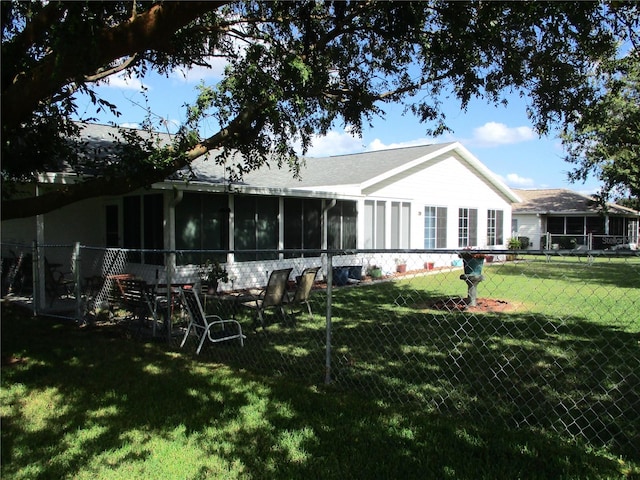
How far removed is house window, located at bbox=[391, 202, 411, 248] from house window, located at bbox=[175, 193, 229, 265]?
24.0ft

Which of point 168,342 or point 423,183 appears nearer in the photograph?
point 168,342

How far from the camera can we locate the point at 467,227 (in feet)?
71.8

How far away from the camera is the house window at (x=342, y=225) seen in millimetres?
15508

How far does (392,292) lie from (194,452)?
927cm

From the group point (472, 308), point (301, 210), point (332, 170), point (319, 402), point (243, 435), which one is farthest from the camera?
point (332, 170)

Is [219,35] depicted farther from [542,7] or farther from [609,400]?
[609,400]

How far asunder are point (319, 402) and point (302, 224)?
10196 millimetres

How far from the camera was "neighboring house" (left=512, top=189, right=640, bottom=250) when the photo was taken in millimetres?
32434

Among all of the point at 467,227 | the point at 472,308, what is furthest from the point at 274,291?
the point at 467,227

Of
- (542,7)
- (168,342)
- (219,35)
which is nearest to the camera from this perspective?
(542,7)

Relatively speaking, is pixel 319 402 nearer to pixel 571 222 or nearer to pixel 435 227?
pixel 435 227

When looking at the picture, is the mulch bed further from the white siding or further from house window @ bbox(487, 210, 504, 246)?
house window @ bbox(487, 210, 504, 246)

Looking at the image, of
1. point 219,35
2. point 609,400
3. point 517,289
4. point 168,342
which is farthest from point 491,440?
point 517,289

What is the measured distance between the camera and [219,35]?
28.9 ft
